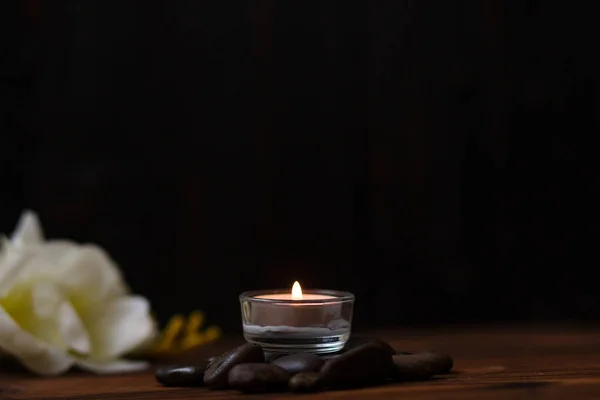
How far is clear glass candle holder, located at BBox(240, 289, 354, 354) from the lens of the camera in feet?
2.54

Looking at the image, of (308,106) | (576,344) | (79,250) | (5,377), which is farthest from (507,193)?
(5,377)

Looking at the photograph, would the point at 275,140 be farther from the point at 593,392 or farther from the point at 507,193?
the point at 593,392

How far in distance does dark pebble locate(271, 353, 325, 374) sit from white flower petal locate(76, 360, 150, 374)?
0.94ft

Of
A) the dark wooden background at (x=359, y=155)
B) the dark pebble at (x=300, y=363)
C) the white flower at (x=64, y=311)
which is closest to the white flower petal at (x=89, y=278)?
the white flower at (x=64, y=311)

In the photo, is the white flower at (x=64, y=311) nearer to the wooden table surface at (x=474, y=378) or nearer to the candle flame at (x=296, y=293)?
the wooden table surface at (x=474, y=378)

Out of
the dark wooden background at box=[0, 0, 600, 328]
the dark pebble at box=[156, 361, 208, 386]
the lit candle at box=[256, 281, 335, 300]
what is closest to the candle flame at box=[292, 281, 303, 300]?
the lit candle at box=[256, 281, 335, 300]

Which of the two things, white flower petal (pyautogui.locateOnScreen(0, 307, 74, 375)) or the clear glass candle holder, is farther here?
white flower petal (pyautogui.locateOnScreen(0, 307, 74, 375))

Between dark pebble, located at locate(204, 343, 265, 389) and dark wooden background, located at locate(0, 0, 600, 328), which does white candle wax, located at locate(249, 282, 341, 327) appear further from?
dark wooden background, located at locate(0, 0, 600, 328)

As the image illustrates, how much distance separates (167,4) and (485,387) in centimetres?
103

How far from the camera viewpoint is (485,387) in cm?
→ 72

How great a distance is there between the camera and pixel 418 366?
30.4 inches

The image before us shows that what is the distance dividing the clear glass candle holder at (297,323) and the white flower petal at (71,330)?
0.25 m

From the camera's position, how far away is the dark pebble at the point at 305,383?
70 cm

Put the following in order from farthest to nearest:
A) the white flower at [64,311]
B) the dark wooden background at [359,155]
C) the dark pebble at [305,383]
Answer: the dark wooden background at [359,155]
the white flower at [64,311]
the dark pebble at [305,383]
